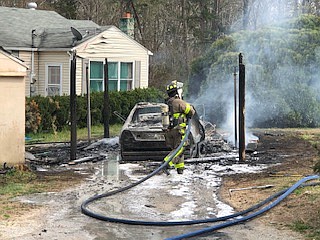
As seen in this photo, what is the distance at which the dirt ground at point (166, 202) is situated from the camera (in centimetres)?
743

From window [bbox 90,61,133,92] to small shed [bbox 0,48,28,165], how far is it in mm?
12524

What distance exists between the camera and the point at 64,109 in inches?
795

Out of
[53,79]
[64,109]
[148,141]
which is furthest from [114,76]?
[148,141]

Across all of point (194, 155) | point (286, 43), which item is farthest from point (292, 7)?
point (194, 155)

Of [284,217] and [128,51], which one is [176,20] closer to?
[128,51]

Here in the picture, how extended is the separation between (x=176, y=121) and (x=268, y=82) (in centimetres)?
1200

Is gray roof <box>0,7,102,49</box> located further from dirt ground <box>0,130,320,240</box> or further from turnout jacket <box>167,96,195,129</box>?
turnout jacket <box>167,96,195,129</box>

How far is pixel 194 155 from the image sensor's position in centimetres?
1391

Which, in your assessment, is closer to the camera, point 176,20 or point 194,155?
point 194,155

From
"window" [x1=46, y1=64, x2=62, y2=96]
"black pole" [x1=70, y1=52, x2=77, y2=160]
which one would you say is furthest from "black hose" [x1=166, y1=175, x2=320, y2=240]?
"window" [x1=46, y1=64, x2=62, y2=96]

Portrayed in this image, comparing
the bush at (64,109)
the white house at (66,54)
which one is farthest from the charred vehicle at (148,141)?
the white house at (66,54)

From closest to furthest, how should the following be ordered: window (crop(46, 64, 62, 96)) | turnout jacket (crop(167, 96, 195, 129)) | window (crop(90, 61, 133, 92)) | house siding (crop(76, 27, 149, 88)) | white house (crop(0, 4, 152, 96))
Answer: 1. turnout jacket (crop(167, 96, 195, 129))
2. white house (crop(0, 4, 152, 96))
3. house siding (crop(76, 27, 149, 88))
4. window (crop(46, 64, 62, 96))
5. window (crop(90, 61, 133, 92))

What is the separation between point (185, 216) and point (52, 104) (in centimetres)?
1218

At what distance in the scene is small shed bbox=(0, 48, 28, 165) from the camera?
11812mm
